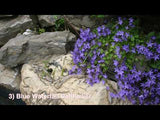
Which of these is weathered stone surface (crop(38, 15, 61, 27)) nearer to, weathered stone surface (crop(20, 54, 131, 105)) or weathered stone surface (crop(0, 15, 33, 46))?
weathered stone surface (crop(0, 15, 33, 46))

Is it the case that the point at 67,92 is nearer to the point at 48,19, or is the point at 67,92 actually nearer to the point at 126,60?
the point at 126,60

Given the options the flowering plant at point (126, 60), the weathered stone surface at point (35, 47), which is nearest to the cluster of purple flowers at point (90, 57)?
the flowering plant at point (126, 60)

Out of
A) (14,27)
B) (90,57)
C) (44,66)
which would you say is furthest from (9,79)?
(90,57)

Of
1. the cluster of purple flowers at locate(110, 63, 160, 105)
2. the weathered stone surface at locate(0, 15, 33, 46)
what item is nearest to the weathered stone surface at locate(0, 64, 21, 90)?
the weathered stone surface at locate(0, 15, 33, 46)

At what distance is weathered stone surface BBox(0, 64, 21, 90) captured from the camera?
4739 mm

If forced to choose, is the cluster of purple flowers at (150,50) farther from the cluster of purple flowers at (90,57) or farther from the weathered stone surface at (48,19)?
the weathered stone surface at (48,19)

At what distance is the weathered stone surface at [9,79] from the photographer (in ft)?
15.5

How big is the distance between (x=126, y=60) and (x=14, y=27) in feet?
9.41

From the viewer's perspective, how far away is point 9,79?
4805mm

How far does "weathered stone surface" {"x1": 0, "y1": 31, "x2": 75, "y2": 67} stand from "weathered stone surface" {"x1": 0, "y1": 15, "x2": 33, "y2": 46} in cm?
64

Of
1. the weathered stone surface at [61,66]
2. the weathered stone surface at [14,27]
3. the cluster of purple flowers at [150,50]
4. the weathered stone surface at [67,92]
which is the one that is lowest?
the weathered stone surface at [67,92]

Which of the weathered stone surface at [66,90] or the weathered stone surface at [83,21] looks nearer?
the weathered stone surface at [66,90]
